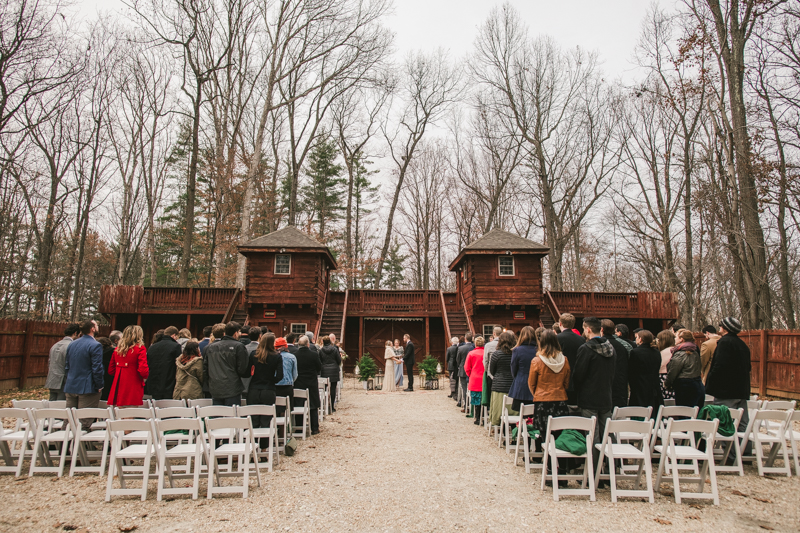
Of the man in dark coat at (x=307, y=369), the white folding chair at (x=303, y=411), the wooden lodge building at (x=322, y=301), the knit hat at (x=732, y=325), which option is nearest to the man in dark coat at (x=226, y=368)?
the white folding chair at (x=303, y=411)

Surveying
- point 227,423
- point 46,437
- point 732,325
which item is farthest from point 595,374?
point 46,437

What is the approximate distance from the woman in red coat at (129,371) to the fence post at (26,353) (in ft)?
34.6

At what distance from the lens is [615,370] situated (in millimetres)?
5973

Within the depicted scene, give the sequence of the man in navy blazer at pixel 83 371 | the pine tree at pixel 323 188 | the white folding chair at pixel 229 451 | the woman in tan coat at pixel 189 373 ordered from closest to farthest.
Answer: the white folding chair at pixel 229 451
the man in navy blazer at pixel 83 371
the woman in tan coat at pixel 189 373
the pine tree at pixel 323 188

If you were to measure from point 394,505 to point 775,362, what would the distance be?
12938 mm

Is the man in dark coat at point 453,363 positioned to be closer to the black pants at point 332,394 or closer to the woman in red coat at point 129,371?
the black pants at point 332,394

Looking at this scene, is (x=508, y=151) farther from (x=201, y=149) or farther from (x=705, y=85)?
(x=201, y=149)

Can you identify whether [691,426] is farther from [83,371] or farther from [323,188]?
[323,188]

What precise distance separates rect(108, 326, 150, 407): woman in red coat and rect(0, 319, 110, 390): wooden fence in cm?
998

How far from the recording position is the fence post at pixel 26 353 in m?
14.4

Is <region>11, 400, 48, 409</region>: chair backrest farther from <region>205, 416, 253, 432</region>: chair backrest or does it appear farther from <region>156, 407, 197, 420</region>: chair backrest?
<region>205, 416, 253, 432</region>: chair backrest

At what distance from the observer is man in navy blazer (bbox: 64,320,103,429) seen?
6824 millimetres

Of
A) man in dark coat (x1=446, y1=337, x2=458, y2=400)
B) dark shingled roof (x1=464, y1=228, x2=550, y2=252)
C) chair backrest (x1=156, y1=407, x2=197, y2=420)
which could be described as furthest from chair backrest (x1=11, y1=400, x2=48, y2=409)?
dark shingled roof (x1=464, y1=228, x2=550, y2=252)

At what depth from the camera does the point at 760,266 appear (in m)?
13.5
